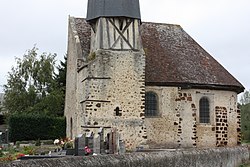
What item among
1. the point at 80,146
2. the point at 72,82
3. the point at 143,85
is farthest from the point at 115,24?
the point at 80,146

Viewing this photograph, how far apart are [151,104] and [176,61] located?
11.6 feet

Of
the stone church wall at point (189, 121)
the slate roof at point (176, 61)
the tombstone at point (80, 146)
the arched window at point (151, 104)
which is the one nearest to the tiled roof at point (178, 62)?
the slate roof at point (176, 61)

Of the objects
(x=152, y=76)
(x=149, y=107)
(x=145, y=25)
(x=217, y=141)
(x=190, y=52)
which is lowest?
(x=217, y=141)

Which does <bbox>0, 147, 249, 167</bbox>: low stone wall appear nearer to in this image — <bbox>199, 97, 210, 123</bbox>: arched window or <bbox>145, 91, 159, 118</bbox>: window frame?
<bbox>145, 91, 159, 118</bbox>: window frame

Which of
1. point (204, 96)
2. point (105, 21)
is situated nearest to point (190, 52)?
point (204, 96)

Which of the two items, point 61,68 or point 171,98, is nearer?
point 171,98

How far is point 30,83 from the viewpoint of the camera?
43.4 m

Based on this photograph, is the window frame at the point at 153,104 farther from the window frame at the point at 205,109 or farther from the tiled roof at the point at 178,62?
the window frame at the point at 205,109

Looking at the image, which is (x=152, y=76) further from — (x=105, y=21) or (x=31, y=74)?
(x=31, y=74)

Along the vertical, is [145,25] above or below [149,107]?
above

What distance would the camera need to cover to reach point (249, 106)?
48.1m

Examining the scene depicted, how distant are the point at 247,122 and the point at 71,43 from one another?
21.8 m

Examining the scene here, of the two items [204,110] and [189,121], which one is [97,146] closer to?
[189,121]

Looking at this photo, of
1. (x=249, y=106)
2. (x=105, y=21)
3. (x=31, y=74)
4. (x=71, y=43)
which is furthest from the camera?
(x=249, y=106)
